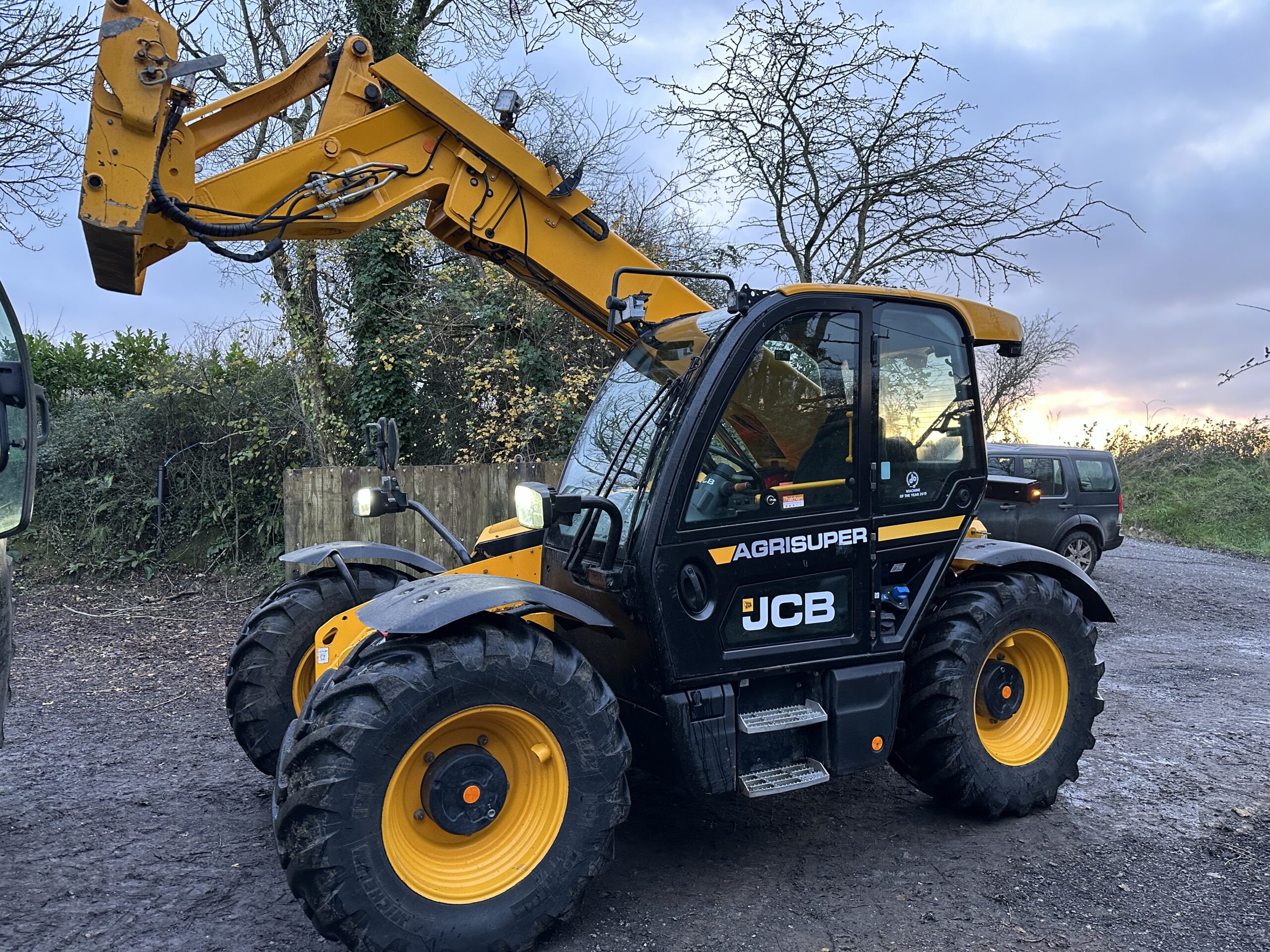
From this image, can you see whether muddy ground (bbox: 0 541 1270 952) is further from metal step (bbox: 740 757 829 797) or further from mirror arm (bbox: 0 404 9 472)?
mirror arm (bbox: 0 404 9 472)

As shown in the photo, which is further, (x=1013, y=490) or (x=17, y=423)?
(x=1013, y=490)

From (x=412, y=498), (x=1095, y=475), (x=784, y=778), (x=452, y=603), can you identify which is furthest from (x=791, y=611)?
(x=1095, y=475)

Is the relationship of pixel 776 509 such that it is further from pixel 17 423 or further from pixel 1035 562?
pixel 17 423

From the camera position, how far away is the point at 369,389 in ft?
35.9

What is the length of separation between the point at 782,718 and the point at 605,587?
92 centimetres

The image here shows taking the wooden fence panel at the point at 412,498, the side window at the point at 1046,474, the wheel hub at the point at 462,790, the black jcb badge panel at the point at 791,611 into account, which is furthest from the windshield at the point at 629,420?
the side window at the point at 1046,474

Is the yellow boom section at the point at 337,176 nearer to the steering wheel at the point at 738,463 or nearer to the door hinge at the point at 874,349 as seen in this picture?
the door hinge at the point at 874,349

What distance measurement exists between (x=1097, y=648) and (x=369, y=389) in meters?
8.19

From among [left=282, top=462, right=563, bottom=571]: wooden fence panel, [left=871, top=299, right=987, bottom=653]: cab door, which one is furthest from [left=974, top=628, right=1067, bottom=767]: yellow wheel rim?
[left=282, top=462, right=563, bottom=571]: wooden fence panel

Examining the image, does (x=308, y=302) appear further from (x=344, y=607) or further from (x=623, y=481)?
(x=623, y=481)

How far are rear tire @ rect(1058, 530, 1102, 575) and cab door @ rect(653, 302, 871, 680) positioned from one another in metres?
10.2

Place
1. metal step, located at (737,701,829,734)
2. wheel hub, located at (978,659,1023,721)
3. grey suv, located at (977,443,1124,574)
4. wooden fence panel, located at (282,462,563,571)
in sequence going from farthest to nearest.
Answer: grey suv, located at (977,443,1124,574) → wooden fence panel, located at (282,462,563,571) → wheel hub, located at (978,659,1023,721) → metal step, located at (737,701,829,734)

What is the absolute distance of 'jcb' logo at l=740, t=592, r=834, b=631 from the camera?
3879mm

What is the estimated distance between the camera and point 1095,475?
43.1 ft
